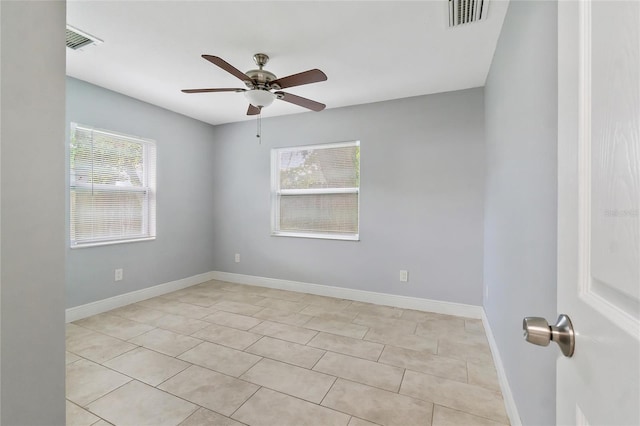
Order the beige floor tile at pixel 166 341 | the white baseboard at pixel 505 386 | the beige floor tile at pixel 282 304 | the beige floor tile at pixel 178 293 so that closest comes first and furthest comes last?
1. the white baseboard at pixel 505 386
2. the beige floor tile at pixel 166 341
3. the beige floor tile at pixel 282 304
4. the beige floor tile at pixel 178 293

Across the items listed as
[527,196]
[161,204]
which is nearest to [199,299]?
[161,204]

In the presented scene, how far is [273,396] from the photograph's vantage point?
1.77 m

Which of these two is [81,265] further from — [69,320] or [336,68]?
[336,68]

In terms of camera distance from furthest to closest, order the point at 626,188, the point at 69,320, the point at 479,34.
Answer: the point at 69,320 → the point at 479,34 → the point at 626,188

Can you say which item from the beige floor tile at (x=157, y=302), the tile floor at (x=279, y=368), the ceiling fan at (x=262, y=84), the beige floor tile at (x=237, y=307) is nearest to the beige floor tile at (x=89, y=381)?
the tile floor at (x=279, y=368)

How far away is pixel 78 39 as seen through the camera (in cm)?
216

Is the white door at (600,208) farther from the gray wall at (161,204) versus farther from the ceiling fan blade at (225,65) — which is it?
the gray wall at (161,204)

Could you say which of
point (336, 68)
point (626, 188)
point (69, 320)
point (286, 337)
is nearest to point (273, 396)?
point (286, 337)

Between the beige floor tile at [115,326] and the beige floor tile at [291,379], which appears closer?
the beige floor tile at [291,379]

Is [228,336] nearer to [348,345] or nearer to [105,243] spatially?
[348,345]

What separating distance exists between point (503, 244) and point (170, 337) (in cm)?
287

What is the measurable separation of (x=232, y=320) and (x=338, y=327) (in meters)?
1.13

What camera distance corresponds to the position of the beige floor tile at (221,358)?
2072 millimetres

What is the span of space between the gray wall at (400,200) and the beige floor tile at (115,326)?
173 centimetres
